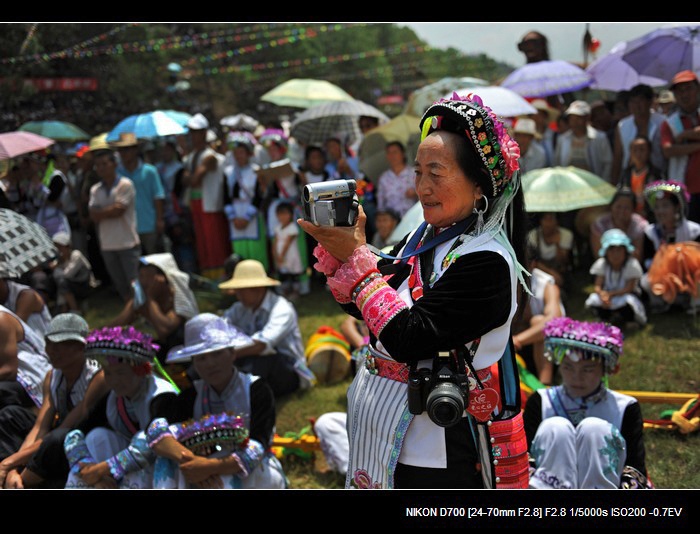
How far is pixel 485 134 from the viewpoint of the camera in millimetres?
1951

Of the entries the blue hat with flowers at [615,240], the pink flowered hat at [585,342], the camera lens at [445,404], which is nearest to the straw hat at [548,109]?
the blue hat with flowers at [615,240]

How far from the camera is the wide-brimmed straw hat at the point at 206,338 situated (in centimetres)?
372

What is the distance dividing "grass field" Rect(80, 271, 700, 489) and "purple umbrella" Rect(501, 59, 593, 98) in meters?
2.15

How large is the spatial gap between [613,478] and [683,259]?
10.5 feet

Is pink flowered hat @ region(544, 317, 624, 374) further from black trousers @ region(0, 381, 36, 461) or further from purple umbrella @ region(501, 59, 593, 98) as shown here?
purple umbrella @ region(501, 59, 593, 98)

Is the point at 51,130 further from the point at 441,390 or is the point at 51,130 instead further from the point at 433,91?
the point at 441,390

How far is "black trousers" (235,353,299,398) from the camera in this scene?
5.16 m

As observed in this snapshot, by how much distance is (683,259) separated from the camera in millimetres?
5770

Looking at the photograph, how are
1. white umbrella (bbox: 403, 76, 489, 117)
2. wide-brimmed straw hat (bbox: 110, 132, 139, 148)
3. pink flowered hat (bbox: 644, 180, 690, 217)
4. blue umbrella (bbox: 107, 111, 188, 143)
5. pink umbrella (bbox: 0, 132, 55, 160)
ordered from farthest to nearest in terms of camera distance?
white umbrella (bbox: 403, 76, 489, 117) < blue umbrella (bbox: 107, 111, 188, 143) < wide-brimmed straw hat (bbox: 110, 132, 139, 148) < pink umbrella (bbox: 0, 132, 55, 160) < pink flowered hat (bbox: 644, 180, 690, 217)

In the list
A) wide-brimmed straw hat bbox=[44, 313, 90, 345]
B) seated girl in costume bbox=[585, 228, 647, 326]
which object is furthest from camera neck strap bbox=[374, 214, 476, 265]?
seated girl in costume bbox=[585, 228, 647, 326]

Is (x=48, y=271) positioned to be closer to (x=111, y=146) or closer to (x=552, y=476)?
(x=111, y=146)

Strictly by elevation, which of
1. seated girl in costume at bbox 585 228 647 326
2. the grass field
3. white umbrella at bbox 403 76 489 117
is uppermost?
white umbrella at bbox 403 76 489 117

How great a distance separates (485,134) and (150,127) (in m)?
6.92

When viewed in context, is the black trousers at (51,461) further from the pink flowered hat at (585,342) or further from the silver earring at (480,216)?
the silver earring at (480,216)
